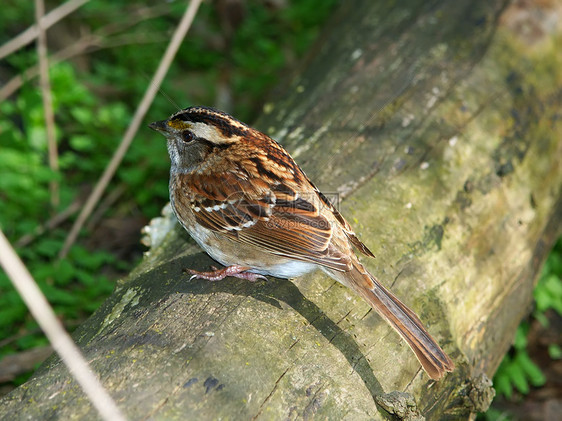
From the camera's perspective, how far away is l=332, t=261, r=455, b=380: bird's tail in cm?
260

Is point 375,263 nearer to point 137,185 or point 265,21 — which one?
point 137,185

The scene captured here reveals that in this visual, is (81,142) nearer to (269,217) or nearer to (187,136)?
(187,136)

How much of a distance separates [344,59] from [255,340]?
2664 millimetres

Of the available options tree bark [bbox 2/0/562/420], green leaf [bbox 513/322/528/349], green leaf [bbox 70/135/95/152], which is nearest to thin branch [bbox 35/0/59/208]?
green leaf [bbox 70/135/95/152]

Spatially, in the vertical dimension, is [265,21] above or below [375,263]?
above

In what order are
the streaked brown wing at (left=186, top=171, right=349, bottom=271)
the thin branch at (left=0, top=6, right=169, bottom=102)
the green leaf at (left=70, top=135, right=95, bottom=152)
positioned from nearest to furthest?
the streaked brown wing at (left=186, top=171, right=349, bottom=271)
the thin branch at (left=0, top=6, right=169, bottom=102)
the green leaf at (left=70, top=135, right=95, bottom=152)

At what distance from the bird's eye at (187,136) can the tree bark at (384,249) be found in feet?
1.85

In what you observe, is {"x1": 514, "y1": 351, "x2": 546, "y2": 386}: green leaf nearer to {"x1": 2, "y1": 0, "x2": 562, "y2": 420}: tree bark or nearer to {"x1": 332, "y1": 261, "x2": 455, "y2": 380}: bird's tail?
{"x1": 2, "y1": 0, "x2": 562, "y2": 420}: tree bark

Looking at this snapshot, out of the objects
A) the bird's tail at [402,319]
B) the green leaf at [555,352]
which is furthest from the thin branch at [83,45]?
the green leaf at [555,352]

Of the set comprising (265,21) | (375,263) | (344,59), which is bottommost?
(375,263)

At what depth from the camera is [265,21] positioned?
8445 millimetres

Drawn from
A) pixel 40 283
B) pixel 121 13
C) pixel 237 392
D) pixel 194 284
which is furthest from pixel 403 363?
pixel 121 13

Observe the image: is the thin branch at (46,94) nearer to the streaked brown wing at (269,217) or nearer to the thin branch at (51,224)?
the thin branch at (51,224)

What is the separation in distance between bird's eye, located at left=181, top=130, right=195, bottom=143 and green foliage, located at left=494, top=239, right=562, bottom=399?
303cm
